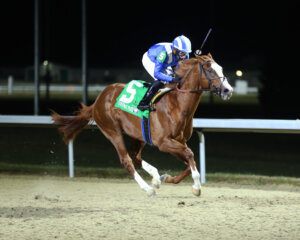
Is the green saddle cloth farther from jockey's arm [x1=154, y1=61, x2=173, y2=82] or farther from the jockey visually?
jockey's arm [x1=154, y1=61, x2=173, y2=82]

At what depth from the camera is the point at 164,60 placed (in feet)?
20.2

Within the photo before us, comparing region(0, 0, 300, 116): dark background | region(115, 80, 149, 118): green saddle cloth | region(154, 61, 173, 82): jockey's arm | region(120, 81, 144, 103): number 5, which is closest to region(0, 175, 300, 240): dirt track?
region(115, 80, 149, 118): green saddle cloth

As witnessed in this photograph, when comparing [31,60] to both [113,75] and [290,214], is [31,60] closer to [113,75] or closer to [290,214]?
[113,75]

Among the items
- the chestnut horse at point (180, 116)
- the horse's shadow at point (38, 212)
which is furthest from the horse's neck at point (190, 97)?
the horse's shadow at point (38, 212)

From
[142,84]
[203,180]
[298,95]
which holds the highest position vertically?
[142,84]

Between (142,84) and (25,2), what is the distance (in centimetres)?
5952

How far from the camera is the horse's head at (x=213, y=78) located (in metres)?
5.61

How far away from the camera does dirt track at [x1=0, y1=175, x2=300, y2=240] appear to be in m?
4.91

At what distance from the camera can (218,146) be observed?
13414 millimetres

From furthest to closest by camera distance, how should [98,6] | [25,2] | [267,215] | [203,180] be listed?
[98,6]
[25,2]
[203,180]
[267,215]

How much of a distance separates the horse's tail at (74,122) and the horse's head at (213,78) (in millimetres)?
1898

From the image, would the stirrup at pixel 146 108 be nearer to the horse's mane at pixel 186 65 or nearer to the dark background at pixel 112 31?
A: the horse's mane at pixel 186 65

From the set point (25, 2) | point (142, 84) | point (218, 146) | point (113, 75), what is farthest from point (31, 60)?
point (142, 84)

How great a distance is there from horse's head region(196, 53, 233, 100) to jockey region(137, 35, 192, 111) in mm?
214
